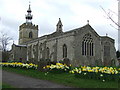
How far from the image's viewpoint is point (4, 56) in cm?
3338

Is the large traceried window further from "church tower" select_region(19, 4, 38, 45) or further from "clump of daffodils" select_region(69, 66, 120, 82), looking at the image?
"church tower" select_region(19, 4, 38, 45)

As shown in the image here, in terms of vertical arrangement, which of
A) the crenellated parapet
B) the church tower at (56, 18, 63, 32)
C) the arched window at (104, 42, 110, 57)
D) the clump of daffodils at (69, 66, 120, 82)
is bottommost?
the clump of daffodils at (69, 66, 120, 82)

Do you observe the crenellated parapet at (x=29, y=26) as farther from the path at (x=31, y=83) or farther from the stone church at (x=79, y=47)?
the path at (x=31, y=83)

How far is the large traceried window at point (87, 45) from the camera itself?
33281 mm

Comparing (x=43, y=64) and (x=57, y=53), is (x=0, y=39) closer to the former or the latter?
(x=57, y=53)

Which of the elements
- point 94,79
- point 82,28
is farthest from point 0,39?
point 94,79

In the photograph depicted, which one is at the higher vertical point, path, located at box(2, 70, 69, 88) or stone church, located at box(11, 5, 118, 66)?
stone church, located at box(11, 5, 118, 66)

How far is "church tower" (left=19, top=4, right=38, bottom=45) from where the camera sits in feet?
189

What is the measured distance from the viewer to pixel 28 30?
58281mm

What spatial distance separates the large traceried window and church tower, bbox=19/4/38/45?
96.8 ft

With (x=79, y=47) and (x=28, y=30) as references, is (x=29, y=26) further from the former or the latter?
(x=79, y=47)

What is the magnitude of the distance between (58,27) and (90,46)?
13.9m

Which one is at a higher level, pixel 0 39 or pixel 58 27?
pixel 58 27

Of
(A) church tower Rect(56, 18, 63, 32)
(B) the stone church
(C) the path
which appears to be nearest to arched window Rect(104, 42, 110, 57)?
(B) the stone church
